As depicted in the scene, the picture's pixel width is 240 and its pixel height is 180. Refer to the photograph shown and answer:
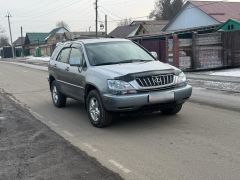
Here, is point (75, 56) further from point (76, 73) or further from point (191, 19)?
point (191, 19)

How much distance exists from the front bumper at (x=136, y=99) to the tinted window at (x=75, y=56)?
159 centimetres

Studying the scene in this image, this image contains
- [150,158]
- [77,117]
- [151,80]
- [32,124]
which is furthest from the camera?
[77,117]

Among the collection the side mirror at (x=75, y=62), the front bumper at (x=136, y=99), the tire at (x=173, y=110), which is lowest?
the tire at (x=173, y=110)

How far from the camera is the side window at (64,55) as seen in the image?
10.2 metres

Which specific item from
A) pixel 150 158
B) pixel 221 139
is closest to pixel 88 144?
pixel 150 158

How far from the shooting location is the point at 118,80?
7.66 metres

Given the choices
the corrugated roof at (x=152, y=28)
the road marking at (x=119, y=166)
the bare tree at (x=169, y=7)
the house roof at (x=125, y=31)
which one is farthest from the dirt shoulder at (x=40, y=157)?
the bare tree at (x=169, y=7)

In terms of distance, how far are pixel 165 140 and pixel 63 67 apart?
400cm

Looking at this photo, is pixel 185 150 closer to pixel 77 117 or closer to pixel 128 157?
pixel 128 157

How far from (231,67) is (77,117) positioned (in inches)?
566

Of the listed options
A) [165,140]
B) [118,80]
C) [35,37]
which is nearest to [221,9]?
[118,80]

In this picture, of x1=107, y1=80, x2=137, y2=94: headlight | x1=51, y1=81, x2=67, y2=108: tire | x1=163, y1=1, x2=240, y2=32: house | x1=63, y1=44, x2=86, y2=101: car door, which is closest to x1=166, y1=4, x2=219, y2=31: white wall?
x1=163, y1=1, x2=240, y2=32: house

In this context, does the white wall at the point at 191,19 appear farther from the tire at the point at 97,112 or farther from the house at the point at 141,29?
the tire at the point at 97,112

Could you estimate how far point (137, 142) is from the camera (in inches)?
273
